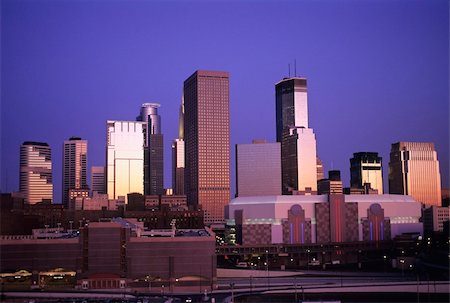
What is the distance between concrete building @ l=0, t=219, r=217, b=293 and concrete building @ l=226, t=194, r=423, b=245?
211 ft

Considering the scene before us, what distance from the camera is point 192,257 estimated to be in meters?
122

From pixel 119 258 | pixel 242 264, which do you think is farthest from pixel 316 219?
pixel 119 258

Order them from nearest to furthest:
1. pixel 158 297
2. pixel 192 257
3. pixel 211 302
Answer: pixel 211 302 < pixel 158 297 < pixel 192 257

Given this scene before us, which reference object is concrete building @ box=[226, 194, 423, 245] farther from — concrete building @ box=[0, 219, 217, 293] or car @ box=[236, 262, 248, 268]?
concrete building @ box=[0, 219, 217, 293]

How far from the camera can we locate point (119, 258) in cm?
12131

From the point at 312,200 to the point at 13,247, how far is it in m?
92.7

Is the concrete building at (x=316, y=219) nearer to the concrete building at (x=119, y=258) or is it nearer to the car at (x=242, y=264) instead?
the car at (x=242, y=264)

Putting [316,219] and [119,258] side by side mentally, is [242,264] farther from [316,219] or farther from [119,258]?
[119,258]

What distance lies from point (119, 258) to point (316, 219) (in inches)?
3198

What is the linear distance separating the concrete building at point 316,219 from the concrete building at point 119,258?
6442cm

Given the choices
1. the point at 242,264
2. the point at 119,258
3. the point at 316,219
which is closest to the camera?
the point at 119,258

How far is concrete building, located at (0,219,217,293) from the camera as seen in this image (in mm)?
120062

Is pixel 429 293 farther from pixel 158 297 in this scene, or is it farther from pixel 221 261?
pixel 221 261

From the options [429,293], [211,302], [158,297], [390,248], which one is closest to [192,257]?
[158,297]
